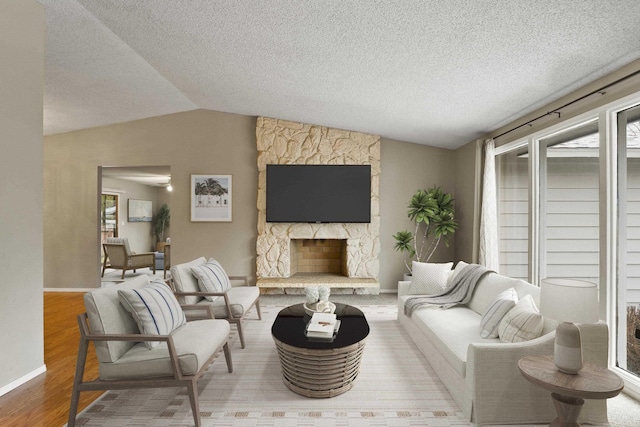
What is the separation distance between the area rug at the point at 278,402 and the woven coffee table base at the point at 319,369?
60mm

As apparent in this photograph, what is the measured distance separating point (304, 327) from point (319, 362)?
1.45 feet

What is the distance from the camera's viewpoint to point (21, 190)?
2943mm

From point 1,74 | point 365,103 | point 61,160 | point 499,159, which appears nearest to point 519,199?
point 499,159

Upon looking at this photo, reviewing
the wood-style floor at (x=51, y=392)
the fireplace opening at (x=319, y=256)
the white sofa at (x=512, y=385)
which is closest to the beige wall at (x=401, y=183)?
the fireplace opening at (x=319, y=256)

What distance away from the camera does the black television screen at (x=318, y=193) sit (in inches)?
237

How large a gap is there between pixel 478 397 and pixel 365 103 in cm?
350

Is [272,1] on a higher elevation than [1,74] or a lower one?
higher

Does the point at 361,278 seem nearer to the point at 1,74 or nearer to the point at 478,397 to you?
the point at 478,397

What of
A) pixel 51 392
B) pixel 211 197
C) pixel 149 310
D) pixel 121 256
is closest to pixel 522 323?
pixel 149 310

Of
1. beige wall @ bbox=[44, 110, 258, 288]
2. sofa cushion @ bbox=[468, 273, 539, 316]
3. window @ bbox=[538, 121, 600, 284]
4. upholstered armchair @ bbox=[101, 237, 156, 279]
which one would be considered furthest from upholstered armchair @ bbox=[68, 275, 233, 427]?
upholstered armchair @ bbox=[101, 237, 156, 279]

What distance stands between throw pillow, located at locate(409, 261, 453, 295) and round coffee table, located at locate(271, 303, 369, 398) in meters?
1.70

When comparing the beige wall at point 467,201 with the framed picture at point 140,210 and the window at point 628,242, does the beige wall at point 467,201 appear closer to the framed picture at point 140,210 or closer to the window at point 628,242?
the window at point 628,242

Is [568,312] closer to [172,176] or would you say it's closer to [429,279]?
[429,279]

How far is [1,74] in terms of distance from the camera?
9.04 feet
